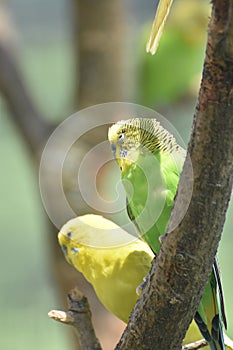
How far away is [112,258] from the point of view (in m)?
0.80

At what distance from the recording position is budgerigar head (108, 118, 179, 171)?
2.19 ft

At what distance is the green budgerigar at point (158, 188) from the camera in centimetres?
69

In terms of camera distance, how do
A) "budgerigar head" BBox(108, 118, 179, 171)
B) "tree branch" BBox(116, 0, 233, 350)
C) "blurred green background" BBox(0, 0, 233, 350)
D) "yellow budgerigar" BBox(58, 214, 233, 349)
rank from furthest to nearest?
"blurred green background" BBox(0, 0, 233, 350), "yellow budgerigar" BBox(58, 214, 233, 349), "budgerigar head" BBox(108, 118, 179, 171), "tree branch" BBox(116, 0, 233, 350)

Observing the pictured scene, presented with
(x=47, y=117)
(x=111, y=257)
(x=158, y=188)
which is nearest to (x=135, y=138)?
(x=158, y=188)

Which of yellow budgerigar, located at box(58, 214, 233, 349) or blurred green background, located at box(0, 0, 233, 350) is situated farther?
blurred green background, located at box(0, 0, 233, 350)

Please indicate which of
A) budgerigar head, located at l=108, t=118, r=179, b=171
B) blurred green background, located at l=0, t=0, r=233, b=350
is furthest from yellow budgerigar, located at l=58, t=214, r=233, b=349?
blurred green background, located at l=0, t=0, r=233, b=350

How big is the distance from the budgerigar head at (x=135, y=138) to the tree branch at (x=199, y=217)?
0.37 ft

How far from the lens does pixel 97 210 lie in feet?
4.22

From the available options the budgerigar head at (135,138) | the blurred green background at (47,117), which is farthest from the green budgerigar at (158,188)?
the blurred green background at (47,117)

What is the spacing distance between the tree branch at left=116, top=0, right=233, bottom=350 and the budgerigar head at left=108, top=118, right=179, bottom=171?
0.37 ft

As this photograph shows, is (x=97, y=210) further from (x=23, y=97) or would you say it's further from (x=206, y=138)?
(x=206, y=138)

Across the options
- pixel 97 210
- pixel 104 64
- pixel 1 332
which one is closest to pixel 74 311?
pixel 97 210

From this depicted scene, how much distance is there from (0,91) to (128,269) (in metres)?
0.75

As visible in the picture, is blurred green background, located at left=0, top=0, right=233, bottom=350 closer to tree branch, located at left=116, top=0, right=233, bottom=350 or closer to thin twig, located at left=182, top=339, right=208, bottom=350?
thin twig, located at left=182, top=339, right=208, bottom=350
